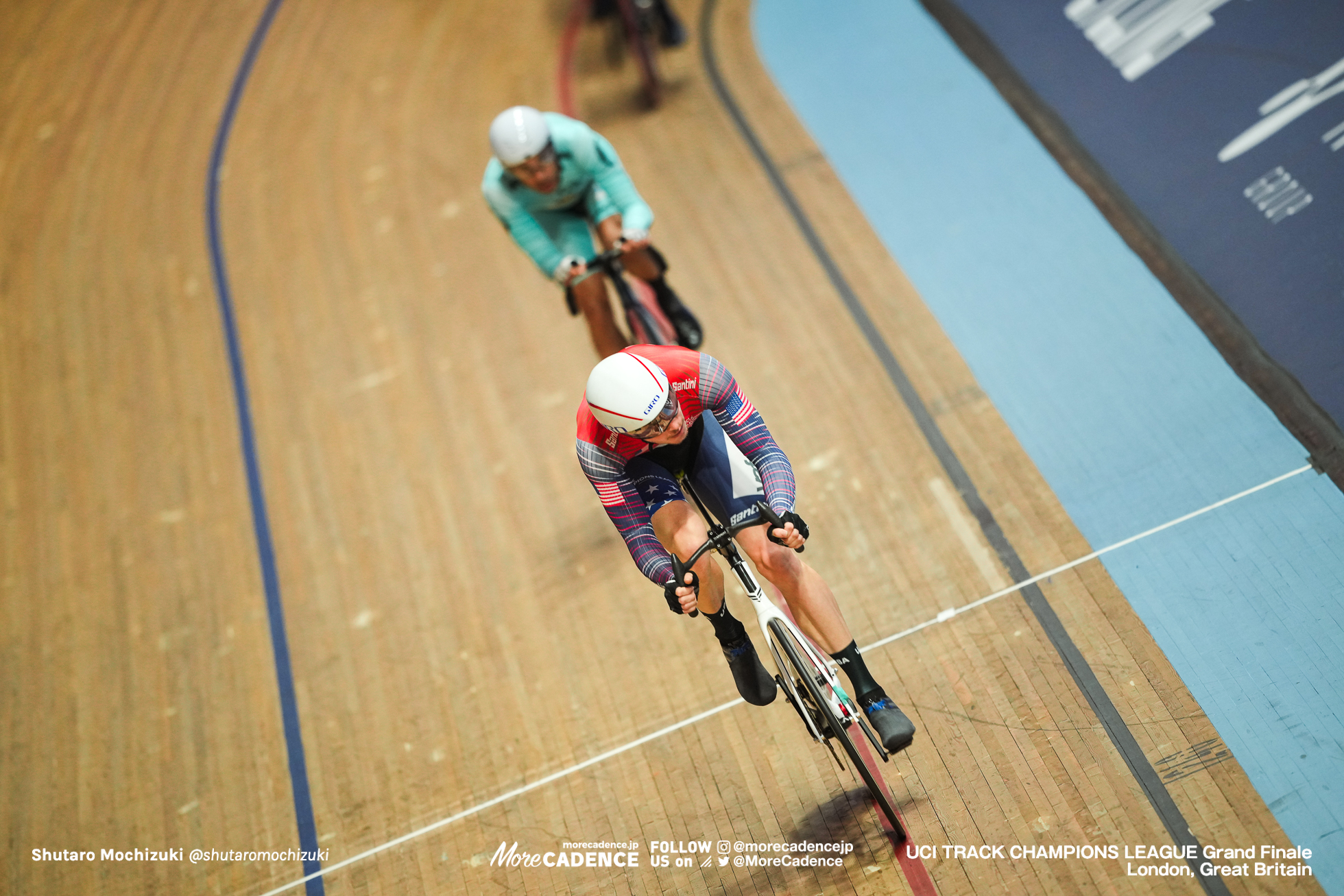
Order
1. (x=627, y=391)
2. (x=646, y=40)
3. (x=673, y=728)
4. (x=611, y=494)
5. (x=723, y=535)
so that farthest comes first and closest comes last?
(x=646, y=40) → (x=673, y=728) → (x=611, y=494) → (x=723, y=535) → (x=627, y=391)

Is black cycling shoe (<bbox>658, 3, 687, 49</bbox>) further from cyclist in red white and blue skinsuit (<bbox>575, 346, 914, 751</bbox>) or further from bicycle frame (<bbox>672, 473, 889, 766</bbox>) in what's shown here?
bicycle frame (<bbox>672, 473, 889, 766</bbox>)

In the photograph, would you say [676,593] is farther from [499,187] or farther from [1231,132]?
[1231,132]

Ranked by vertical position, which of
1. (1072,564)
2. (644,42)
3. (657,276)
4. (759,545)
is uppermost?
(644,42)

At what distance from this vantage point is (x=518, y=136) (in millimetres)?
3021

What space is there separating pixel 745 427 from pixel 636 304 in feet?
4.13

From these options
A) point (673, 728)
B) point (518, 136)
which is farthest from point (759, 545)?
point (518, 136)

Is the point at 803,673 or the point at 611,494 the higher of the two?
the point at 611,494

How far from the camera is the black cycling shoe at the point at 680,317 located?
3.69 m

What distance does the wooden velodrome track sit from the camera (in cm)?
291

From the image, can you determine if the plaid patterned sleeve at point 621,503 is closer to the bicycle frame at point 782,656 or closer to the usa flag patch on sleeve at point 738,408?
the bicycle frame at point 782,656

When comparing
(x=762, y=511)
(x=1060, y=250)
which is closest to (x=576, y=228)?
(x=762, y=511)

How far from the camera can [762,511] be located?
90.0 inches

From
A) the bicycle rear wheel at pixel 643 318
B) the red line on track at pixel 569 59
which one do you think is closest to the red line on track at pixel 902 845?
the bicycle rear wheel at pixel 643 318

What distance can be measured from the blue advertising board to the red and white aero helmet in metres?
2.41
